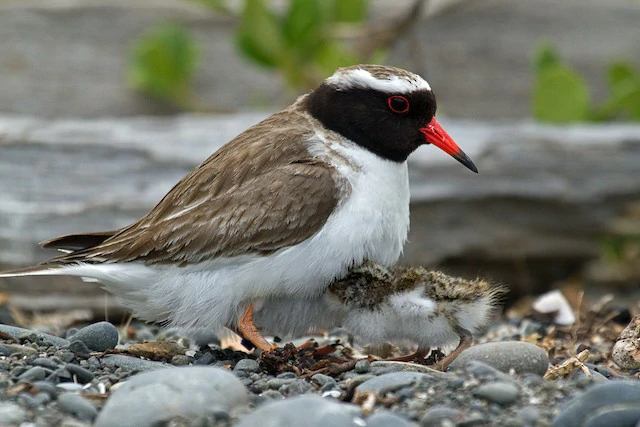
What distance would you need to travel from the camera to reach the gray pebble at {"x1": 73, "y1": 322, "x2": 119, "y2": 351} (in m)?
5.42

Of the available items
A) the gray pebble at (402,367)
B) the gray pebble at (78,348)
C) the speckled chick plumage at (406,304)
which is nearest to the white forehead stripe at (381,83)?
the speckled chick plumage at (406,304)

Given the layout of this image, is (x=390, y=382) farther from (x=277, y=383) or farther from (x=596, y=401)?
(x=596, y=401)

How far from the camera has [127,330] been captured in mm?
6898

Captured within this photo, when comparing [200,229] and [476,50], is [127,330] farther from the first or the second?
[476,50]

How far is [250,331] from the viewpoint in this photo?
5.50 metres

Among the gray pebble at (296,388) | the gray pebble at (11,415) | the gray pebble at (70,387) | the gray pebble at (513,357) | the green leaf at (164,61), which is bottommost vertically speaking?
the gray pebble at (70,387)

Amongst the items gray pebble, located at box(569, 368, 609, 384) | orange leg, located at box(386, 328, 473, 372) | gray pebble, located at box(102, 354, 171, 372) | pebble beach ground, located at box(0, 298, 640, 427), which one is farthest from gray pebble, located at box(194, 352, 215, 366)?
gray pebble, located at box(569, 368, 609, 384)

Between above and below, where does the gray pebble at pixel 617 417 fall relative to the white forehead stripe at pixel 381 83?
below

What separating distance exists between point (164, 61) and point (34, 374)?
517 cm

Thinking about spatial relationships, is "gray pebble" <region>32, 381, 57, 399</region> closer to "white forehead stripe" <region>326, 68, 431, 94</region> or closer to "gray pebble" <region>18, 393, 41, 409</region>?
"gray pebble" <region>18, 393, 41, 409</region>

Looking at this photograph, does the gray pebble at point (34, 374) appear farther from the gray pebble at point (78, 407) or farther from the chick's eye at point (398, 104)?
the chick's eye at point (398, 104)

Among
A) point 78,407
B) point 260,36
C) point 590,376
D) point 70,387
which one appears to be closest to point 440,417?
point 590,376

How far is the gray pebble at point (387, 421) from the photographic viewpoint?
385 cm

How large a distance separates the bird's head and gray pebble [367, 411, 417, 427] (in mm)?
2175
